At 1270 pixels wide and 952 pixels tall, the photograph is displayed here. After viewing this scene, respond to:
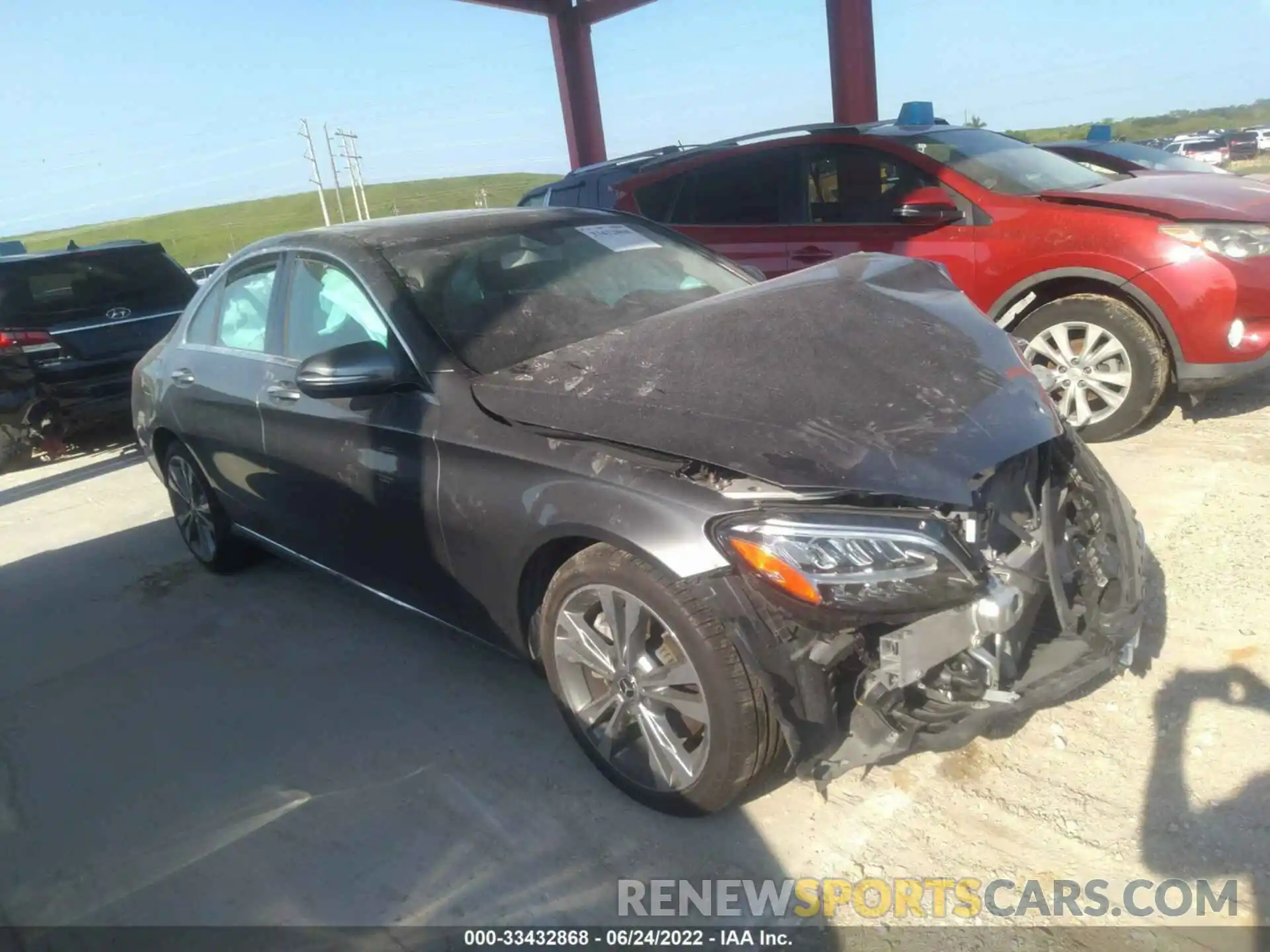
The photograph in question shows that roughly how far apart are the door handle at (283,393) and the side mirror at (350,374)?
587mm

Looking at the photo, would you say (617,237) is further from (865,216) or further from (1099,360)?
(1099,360)

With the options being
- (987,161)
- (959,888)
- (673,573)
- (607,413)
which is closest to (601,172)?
(987,161)

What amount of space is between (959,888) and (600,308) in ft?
6.99

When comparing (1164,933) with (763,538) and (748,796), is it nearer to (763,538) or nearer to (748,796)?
(748,796)

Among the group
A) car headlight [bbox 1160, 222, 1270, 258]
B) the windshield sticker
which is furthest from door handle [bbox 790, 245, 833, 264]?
the windshield sticker

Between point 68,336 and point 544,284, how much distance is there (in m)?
5.60

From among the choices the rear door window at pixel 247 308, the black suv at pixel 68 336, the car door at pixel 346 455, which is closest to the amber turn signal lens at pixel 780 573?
the car door at pixel 346 455

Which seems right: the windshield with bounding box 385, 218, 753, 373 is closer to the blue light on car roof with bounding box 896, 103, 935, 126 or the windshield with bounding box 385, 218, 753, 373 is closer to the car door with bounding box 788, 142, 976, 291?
the car door with bounding box 788, 142, 976, 291

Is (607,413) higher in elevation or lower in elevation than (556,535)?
higher

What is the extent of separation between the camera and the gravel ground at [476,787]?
235 centimetres

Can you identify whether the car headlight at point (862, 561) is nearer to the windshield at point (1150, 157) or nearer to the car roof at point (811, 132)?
the car roof at point (811, 132)

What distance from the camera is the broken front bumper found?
2.15m

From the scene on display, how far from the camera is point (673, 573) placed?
87.4 inches

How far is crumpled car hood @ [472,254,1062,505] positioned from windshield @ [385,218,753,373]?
0.60ft
